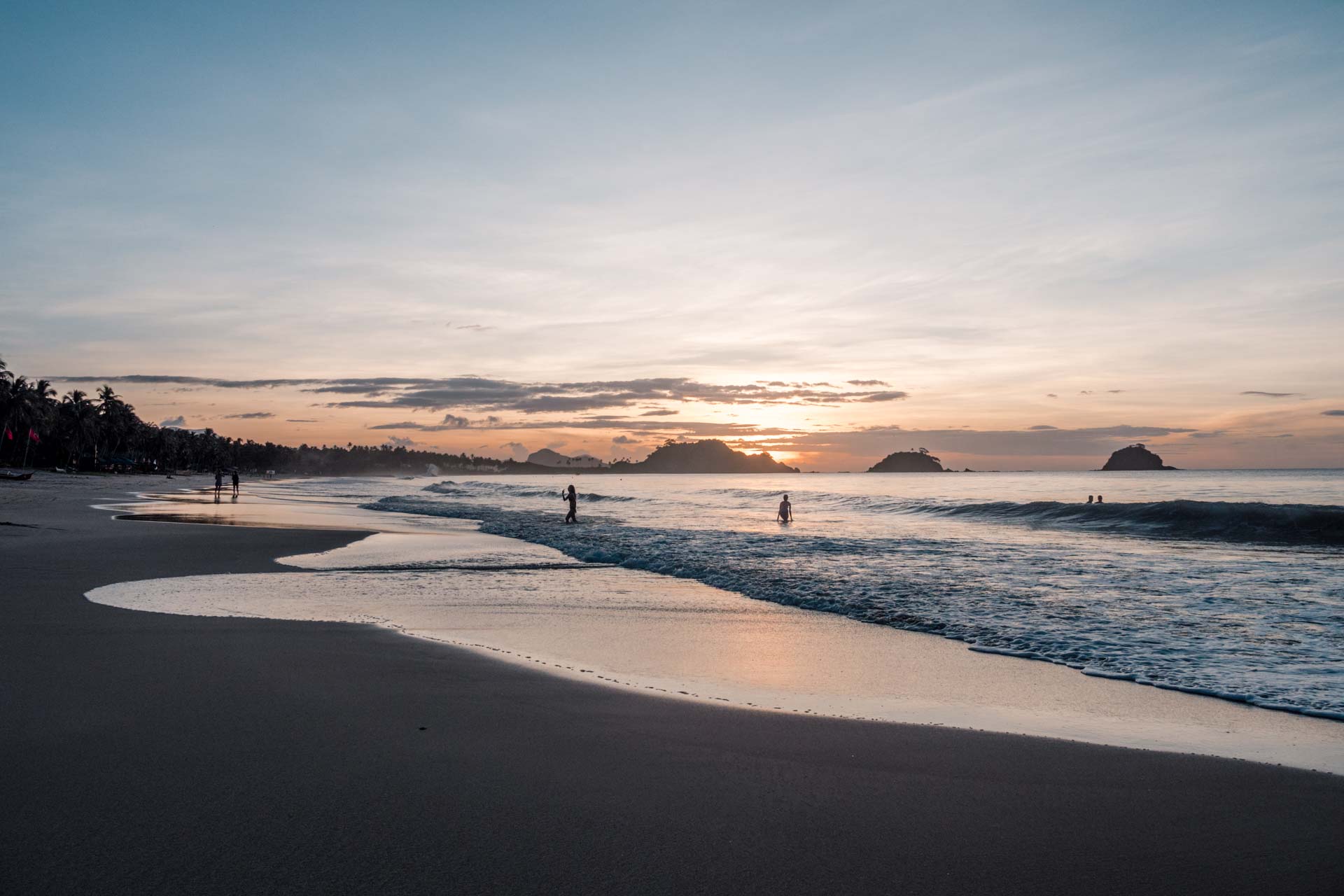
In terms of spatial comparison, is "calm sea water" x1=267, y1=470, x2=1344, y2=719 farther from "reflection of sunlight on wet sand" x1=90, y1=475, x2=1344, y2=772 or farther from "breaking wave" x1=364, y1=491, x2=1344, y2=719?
"reflection of sunlight on wet sand" x1=90, y1=475, x2=1344, y2=772

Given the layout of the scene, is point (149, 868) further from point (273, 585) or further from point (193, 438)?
point (193, 438)

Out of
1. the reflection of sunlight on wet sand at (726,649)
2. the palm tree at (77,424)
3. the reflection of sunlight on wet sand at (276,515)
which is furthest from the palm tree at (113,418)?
the reflection of sunlight on wet sand at (726,649)

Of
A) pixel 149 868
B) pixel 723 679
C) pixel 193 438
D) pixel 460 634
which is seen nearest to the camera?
pixel 149 868

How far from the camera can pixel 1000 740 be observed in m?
5.74

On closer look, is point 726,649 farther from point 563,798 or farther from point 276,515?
point 276,515

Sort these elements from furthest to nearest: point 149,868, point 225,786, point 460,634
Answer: point 460,634 < point 225,786 < point 149,868

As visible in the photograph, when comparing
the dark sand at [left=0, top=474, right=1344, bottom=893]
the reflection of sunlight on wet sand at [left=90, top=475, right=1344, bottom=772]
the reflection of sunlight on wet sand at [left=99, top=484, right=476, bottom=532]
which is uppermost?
the dark sand at [left=0, top=474, right=1344, bottom=893]

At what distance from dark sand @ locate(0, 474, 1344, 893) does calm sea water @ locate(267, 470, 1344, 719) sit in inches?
146

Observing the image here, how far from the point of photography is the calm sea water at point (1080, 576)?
8.93 meters

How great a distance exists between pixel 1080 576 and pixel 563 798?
15.5 m

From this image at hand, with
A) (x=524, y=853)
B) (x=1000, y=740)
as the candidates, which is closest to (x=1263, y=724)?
(x=1000, y=740)

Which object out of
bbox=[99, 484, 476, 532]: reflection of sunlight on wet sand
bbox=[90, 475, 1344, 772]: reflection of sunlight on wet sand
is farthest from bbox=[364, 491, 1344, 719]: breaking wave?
bbox=[99, 484, 476, 532]: reflection of sunlight on wet sand

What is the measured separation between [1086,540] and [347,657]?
26.8 metres

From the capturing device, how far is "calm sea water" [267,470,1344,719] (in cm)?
893
